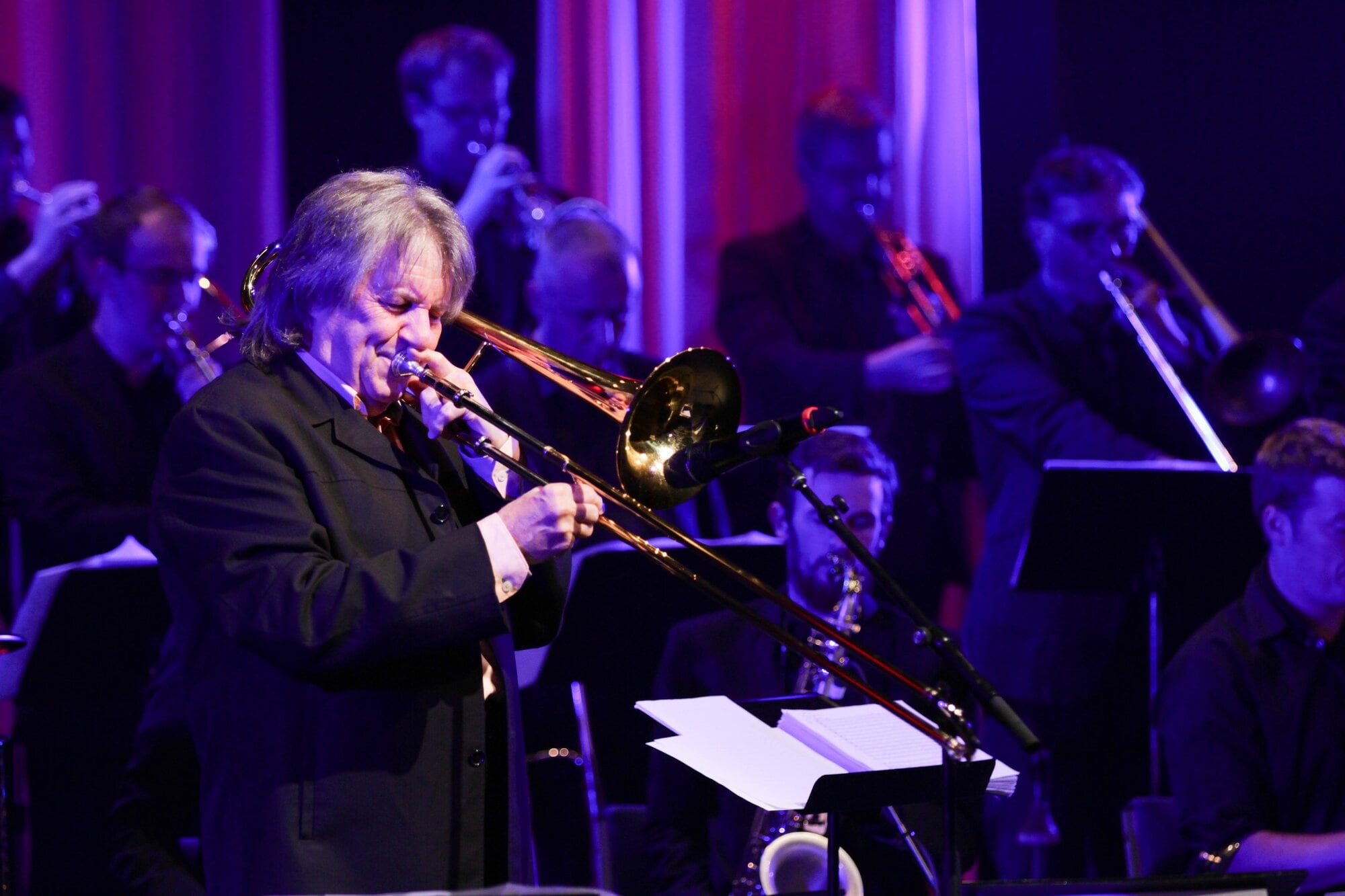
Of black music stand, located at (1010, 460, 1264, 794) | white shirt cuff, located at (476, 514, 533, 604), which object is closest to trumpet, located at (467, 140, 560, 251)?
black music stand, located at (1010, 460, 1264, 794)

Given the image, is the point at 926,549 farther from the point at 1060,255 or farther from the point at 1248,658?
the point at 1248,658

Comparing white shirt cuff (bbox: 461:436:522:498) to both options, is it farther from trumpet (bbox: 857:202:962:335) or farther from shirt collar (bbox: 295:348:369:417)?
trumpet (bbox: 857:202:962:335)

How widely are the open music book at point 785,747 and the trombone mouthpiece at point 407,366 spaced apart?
0.66 meters

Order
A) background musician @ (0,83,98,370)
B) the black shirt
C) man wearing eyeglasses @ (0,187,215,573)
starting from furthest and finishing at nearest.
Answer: background musician @ (0,83,98,370)
man wearing eyeglasses @ (0,187,215,573)
the black shirt

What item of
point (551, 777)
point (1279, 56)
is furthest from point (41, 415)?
point (1279, 56)

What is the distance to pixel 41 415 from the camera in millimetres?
4816

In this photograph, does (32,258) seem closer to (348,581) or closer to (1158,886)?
(348,581)

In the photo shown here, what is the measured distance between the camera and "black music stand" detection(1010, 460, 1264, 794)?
457 cm

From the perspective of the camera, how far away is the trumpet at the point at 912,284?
5.69 m

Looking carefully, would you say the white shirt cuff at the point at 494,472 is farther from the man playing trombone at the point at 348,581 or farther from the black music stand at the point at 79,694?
the black music stand at the point at 79,694

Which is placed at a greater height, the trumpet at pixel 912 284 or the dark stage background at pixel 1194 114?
the dark stage background at pixel 1194 114

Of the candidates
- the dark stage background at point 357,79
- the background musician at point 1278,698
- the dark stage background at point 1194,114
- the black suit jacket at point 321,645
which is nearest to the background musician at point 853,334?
the dark stage background at point 1194,114

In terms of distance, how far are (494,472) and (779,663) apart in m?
1.72

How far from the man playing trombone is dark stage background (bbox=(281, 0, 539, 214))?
3.13m
